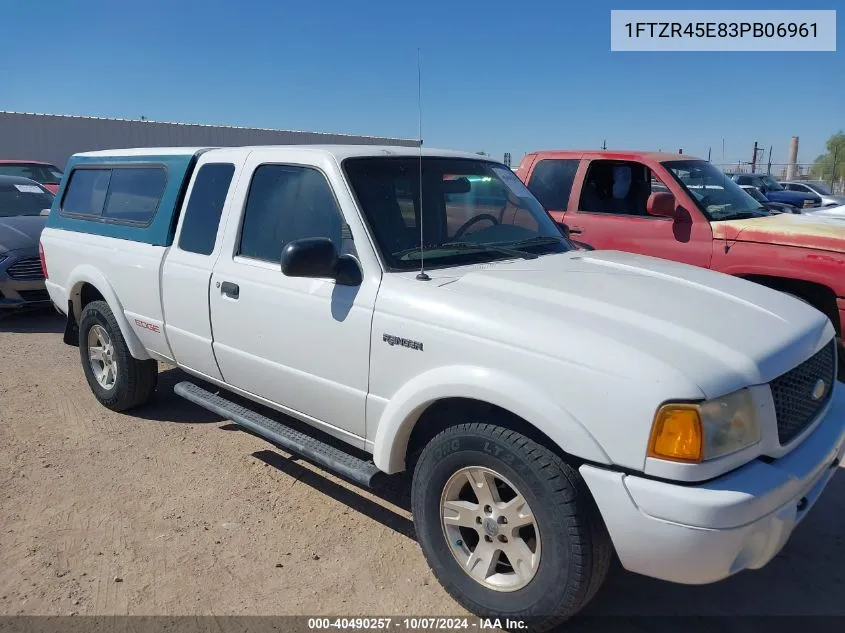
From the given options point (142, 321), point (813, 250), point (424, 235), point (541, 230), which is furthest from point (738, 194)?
point (142, 321)

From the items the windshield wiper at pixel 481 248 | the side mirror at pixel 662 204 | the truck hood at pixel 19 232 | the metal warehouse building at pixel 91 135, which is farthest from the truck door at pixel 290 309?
the metal warehouse building at pixel 91 135

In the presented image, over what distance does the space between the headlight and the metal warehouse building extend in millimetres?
24774

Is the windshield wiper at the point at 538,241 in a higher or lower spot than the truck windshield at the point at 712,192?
lower

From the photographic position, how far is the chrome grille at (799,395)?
2484mm

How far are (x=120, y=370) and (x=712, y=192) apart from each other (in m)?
5.31

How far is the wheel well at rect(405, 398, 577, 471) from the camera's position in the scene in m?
2.59

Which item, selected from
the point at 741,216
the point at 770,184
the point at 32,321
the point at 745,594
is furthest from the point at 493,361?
the point at 770,184

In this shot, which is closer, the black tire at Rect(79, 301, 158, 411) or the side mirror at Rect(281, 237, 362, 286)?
the side mirror at Rect(281, 237, 362, 286)

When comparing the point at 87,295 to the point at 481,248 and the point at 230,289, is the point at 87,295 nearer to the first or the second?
the point at 230,289

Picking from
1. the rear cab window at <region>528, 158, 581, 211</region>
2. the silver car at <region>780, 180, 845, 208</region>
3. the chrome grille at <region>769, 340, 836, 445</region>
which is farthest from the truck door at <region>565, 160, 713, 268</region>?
the silver car at <region>780, 180, 845, 208</region>

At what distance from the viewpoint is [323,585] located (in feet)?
10.1

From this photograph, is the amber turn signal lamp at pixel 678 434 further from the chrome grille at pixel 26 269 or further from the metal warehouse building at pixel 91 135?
the metal warehouse building at pixel 91 135

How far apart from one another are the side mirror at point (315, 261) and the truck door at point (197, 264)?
107cm

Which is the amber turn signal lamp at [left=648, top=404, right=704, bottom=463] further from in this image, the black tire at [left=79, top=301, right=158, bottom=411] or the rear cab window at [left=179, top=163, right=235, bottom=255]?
the black tire at [left=79, top=301, right=158, bottom=411]
